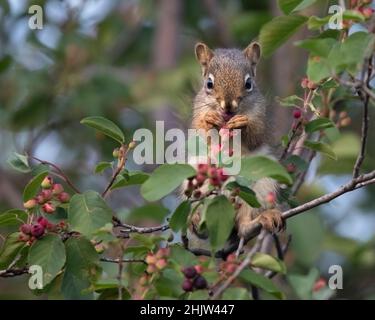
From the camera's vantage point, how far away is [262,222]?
3.91 meters

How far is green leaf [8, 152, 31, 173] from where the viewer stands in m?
3.34

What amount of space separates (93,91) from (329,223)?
215 centimetres

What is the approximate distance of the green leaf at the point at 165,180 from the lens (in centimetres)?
292

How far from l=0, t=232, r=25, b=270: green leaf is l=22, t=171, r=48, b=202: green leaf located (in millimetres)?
139

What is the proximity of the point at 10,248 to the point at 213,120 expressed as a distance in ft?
4.18

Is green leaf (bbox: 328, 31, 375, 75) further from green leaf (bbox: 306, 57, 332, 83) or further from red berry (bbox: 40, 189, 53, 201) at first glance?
red berry (bbox: 40, 189, 53, 201)

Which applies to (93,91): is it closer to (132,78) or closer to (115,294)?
(132,78)

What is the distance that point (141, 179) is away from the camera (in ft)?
11.0

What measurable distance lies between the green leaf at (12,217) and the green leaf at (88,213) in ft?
0.74

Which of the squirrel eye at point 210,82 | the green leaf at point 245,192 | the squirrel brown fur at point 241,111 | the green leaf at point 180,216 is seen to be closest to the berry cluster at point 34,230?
the green leaf at point 180,216

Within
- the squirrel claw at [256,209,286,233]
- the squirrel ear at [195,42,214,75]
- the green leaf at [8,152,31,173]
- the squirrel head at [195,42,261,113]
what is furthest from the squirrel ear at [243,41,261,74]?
the green leaf at [8,152,31,173]

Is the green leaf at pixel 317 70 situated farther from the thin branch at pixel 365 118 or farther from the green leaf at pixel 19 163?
the green leaf at pixel 19 163

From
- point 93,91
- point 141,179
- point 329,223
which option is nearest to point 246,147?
point 141,179

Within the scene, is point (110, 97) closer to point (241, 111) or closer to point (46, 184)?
point (241, 111)
